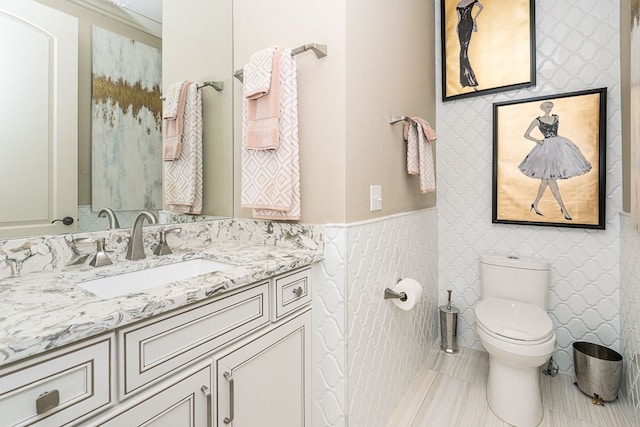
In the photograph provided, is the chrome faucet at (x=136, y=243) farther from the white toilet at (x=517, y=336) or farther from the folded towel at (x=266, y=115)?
the white toilet at (x=517, y=336)

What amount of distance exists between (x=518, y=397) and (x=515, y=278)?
2.25 feet

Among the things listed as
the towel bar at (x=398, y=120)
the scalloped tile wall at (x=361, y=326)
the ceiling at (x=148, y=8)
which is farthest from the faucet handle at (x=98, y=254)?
the towel bar at (x=398, y=120)

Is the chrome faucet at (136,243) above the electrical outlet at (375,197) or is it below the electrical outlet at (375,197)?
below

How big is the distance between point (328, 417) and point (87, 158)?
4.65ft

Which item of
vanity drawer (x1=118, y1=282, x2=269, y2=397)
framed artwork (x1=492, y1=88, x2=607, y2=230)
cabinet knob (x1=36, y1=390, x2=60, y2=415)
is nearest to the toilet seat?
framed artwork (x1=492, y1=88, x2=607, y2=230)

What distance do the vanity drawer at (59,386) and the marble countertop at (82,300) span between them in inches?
1.5

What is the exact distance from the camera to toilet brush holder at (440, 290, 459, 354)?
2301mm

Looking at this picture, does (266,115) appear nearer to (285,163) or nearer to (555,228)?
(285,163)

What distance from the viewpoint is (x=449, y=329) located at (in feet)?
7.57

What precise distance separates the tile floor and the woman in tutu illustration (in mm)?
1061

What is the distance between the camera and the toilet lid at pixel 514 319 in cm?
154

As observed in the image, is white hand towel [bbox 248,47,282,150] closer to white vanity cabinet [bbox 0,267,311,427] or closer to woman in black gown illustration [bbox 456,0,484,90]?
white vanity cabinet [bbox 0,267,311,427]

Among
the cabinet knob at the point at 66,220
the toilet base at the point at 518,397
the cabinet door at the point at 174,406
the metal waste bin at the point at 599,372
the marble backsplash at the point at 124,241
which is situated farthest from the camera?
the metal waste bin at the point at 599,372

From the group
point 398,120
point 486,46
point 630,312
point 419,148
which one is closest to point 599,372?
point 630,312
